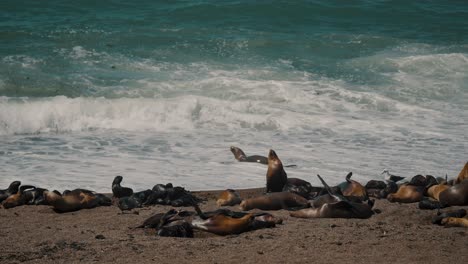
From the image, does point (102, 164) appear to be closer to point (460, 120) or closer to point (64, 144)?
point (64, 144)

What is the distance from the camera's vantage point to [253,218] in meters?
7.29

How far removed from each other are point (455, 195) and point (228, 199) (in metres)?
2.49

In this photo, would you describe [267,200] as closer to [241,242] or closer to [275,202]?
[275,202]

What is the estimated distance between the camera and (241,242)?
22.1 ft

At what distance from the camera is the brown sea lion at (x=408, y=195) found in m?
8.76

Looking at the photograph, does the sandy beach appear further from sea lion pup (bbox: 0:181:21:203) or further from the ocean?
the ocean

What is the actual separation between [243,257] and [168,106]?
841 centimetres

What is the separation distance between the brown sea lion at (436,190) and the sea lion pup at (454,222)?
4.11ft

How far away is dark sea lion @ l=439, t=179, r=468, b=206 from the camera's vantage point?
330 inches

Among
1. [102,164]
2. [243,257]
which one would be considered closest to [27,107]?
[102,164]

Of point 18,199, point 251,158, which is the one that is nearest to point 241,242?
point 18,199

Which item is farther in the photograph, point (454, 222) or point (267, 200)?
point (267, 200)

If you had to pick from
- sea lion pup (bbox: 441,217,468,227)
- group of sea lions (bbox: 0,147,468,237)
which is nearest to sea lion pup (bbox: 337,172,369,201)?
group of sea lions (bbox: 0,147,468,237)

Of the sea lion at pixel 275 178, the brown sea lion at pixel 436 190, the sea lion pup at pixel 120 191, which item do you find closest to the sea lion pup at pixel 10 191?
the sea lion pup at pixel 120 191
